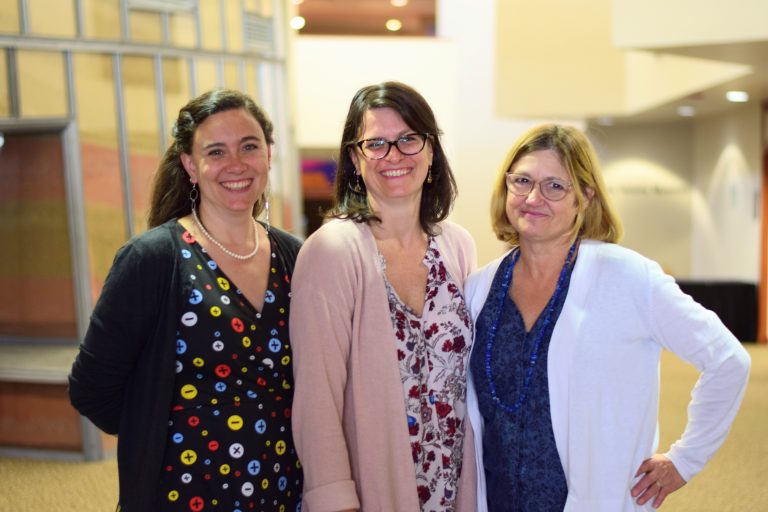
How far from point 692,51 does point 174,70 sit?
14.9 feet

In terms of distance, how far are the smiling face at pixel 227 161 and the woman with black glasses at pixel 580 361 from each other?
74 cm

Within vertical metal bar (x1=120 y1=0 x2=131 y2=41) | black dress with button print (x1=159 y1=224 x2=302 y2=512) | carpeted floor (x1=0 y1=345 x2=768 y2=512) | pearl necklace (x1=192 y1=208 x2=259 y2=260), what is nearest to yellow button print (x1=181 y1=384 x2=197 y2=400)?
black dress with button print (x1=159 y1=224 x2=302 y2=512)

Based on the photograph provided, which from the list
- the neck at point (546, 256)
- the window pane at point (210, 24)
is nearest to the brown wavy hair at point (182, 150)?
the neck at point (546, 256)

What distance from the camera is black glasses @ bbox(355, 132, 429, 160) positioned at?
2104 mm

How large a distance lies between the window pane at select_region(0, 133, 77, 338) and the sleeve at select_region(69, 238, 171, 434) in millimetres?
3441

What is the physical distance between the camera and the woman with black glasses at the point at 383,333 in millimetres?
1976

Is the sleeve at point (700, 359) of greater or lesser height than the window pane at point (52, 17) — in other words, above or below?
below

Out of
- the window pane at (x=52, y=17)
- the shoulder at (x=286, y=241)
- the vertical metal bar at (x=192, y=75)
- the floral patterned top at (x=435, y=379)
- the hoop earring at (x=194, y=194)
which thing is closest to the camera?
the floral patterned top at (x=435, y=379)

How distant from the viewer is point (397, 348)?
2.05 meters

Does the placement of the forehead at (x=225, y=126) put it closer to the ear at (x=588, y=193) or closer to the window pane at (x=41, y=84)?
the ear at (x=588, y=193)

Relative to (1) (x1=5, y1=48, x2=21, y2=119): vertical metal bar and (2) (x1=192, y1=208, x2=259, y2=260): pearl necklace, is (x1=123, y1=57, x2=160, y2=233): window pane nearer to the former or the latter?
(1) (x1=5, y1=48, x2=21, y2=119): vertical metal bar

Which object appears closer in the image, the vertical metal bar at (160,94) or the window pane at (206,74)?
the vertical metal bar at (160,94)

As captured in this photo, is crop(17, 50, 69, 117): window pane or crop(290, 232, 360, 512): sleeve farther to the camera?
Result: crop(17, 50, 69, 117): window pane

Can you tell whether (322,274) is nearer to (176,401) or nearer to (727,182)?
(176,401)
